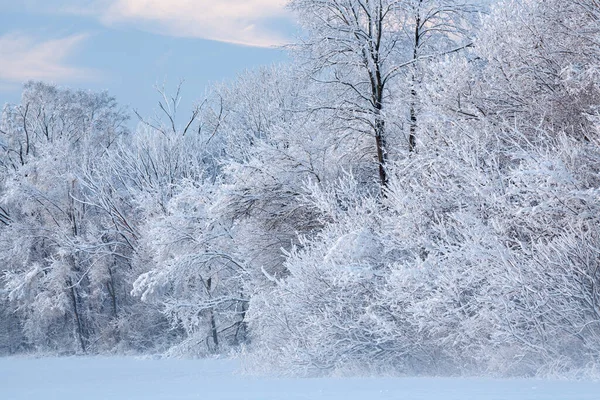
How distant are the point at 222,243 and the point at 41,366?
8.52 metres

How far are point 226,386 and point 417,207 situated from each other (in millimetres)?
4251

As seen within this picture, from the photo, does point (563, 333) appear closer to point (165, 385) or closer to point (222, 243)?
point (165, 385)

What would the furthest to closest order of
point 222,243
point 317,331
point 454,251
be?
point 222,243
point 317,331
point 454,251

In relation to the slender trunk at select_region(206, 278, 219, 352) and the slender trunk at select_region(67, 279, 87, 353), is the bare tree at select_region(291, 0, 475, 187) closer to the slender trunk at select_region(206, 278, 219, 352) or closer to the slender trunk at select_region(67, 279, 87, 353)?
the slender trunk at select_region(206, 278, 219, 352)

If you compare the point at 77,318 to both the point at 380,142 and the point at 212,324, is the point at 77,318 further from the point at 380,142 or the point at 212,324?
the point at 380,142

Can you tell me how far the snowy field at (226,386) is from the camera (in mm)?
8820

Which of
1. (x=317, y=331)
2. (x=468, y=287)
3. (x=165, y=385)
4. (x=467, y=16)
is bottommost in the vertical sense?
(x=165, y=385)

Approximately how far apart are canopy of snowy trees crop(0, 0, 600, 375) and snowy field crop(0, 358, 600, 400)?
98 cm

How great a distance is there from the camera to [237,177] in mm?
17203

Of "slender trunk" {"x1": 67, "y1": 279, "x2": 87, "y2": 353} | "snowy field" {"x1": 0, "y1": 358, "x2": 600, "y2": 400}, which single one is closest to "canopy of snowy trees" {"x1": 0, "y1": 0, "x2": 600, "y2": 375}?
"snowy field" {"x1": 0, "y1": 358, "x2": 600, "y2": 400}

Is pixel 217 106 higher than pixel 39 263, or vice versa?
pixel 217 106

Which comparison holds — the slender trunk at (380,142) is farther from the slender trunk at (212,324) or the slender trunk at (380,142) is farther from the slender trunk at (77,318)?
the slender trunk at (77,318)

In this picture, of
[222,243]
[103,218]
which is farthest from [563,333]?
[103,218]

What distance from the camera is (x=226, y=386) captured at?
1207 centimetres
